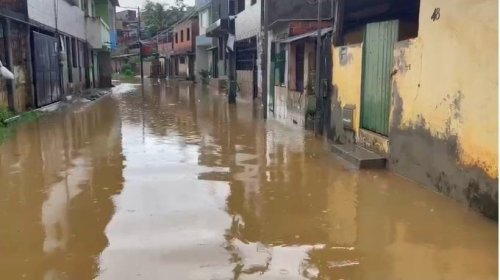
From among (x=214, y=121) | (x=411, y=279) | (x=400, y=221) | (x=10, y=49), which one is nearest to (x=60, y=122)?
(x=10, y=49)

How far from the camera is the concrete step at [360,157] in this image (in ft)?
26.5

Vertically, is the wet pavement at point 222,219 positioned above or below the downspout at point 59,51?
below

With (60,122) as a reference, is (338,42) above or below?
above

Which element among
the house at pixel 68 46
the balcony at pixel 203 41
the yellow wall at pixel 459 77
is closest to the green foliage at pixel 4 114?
the house at pixel 68 46

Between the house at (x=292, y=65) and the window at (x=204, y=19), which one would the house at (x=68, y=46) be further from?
the house at (x=292, y=65)

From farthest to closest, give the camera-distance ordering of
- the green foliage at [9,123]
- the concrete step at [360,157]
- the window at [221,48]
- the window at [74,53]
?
1. the window at [221,48]
2. the window at [74,53]
3. the green foliage at [9,123]
4. the concrete step at [360,157]

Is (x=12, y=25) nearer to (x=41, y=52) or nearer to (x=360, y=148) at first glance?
(x=41, y=52)

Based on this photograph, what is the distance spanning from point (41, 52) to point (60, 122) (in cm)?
430

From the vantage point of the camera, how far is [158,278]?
4113mm

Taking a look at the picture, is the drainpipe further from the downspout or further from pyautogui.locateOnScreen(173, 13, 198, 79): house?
pyautogui.locateOnScreen(173, 13, 198, 79): house

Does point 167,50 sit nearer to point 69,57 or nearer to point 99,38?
point 99,38

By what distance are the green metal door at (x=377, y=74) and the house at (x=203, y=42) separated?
28.9m

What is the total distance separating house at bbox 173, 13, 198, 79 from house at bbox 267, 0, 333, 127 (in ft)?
94.6

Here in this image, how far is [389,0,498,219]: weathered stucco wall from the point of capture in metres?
5.46
